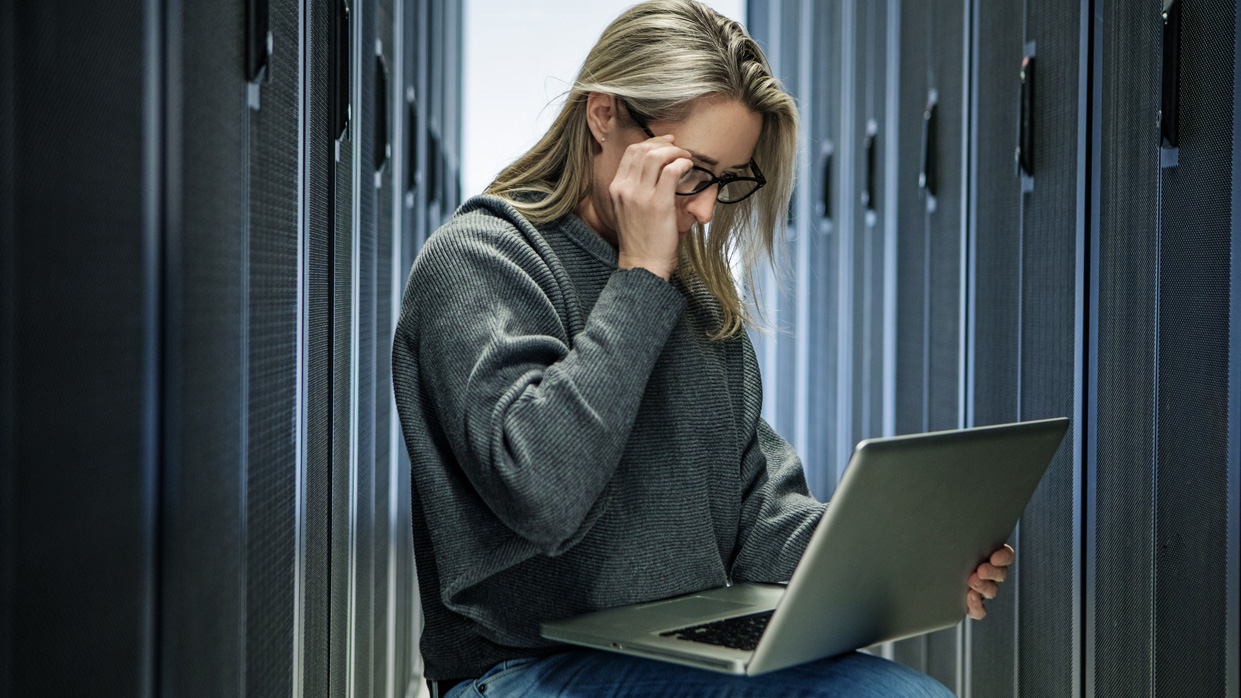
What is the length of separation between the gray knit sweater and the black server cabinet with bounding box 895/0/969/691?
1183 mm

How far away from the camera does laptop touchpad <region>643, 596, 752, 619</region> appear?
861 millimetres

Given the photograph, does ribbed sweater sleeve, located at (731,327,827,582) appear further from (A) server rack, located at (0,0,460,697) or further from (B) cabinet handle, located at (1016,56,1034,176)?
(B) cabinet handle, located at (1016,56,1034,176)

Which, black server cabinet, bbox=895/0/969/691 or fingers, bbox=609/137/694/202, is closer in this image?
fingers, bbox=609/137/694/202

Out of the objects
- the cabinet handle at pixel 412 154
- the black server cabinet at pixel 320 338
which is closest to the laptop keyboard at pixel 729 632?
the black server cabinet at pixel 320 338

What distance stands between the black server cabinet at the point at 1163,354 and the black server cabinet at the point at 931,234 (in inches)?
22.2

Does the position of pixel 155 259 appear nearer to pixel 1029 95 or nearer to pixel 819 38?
pixel 1029 95

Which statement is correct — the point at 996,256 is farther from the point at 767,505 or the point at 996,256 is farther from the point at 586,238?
the point at 586,238

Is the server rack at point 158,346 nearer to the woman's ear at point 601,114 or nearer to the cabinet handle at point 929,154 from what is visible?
the woman's ear at point 601,114

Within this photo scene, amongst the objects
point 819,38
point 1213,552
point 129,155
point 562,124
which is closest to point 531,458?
point 129,155

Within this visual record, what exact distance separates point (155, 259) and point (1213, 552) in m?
1.23

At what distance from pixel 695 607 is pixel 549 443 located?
236mm

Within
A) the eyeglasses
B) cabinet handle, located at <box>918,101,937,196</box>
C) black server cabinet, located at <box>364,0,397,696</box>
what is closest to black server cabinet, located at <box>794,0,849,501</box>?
cabinet handle, located at <box>918,101,937,196</box>

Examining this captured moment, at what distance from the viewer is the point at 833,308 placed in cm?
302

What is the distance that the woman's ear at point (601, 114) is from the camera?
1.04 m
